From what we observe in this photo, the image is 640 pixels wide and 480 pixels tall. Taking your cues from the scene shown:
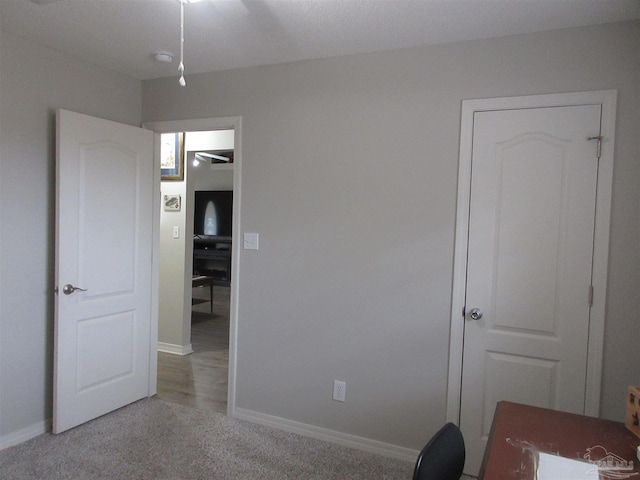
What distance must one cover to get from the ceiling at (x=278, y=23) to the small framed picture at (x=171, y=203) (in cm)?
181

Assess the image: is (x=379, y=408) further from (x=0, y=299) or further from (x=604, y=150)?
(x=0, y=299)

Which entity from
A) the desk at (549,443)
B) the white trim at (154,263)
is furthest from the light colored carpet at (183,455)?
the desk at (549,443)

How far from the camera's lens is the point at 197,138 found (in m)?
4.38

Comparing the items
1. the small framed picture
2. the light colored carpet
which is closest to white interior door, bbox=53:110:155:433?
the light colored carpet

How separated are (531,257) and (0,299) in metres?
2.98

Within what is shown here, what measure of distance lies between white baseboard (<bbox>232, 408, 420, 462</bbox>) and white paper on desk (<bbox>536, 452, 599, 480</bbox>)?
1373mm

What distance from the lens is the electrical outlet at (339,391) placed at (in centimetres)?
269

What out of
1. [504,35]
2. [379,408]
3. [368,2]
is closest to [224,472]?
[379,408]

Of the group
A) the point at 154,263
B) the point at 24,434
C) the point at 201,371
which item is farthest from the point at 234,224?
the point at 24,434

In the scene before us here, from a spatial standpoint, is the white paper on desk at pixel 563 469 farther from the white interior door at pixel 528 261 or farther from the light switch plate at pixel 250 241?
the light switch plate at pixel 250 241

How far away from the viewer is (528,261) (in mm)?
2268

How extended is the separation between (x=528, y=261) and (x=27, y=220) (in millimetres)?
2904

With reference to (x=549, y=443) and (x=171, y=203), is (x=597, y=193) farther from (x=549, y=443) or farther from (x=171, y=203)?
(x=171, y=203)

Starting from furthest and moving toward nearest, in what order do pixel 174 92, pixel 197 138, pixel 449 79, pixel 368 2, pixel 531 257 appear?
pixel 197 138
pixel 174 92
pixel 449 79
pixel 531 257
pixel 368 2
